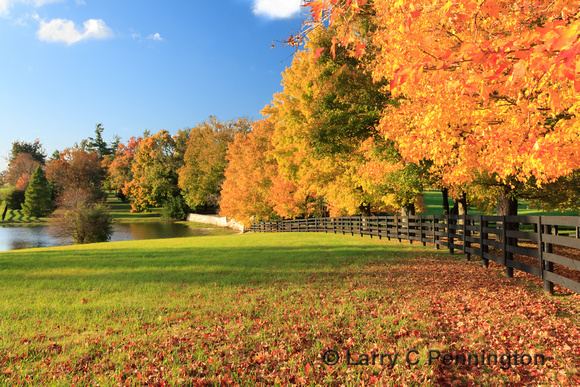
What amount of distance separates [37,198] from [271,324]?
80220 mm

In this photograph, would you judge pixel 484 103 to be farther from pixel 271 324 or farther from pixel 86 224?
pixel 86 224

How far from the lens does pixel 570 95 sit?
7008mm

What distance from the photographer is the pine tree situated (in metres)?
72.4

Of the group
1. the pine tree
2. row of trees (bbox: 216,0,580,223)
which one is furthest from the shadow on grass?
the pine tree

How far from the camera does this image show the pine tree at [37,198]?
7244cm

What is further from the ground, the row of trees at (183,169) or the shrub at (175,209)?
the row of trees at (183,169)

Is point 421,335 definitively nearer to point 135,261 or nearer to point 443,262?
point 443,262

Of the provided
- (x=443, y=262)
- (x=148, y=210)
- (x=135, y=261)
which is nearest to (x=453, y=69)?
(x=443, y=262)

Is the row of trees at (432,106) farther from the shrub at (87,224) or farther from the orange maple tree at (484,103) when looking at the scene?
the shrub at (87,224)

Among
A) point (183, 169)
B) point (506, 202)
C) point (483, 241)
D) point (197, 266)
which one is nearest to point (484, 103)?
point (483, 241)

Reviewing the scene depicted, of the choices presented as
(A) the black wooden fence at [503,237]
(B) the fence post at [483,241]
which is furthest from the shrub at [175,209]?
(B) the fence post at [483,241]

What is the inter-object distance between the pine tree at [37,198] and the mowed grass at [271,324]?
72028 millimetres

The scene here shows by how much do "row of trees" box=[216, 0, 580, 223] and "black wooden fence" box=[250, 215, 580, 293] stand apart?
4.16 feet

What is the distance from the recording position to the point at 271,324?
18.8 feet
